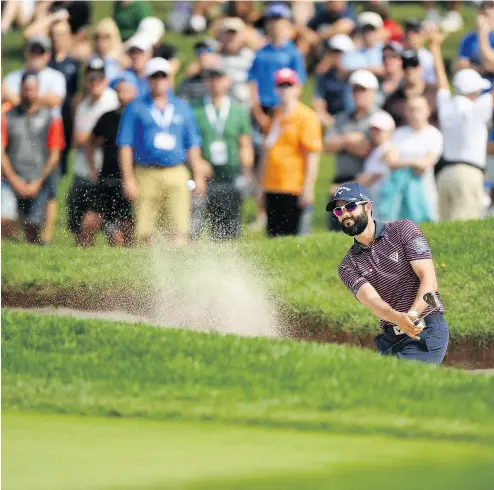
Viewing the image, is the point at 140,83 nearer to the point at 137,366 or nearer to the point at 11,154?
the point at 11,154

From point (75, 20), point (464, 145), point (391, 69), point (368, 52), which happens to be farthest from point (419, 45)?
point (75, 20)

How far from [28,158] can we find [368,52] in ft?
13.9

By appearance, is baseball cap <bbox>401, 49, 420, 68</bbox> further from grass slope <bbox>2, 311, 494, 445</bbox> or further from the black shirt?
grass slope <bbox>2, 311, 494, 445</bbox>

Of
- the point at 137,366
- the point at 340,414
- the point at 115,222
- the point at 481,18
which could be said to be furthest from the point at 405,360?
the point at 481,18

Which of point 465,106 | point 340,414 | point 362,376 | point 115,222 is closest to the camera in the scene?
point 340,414

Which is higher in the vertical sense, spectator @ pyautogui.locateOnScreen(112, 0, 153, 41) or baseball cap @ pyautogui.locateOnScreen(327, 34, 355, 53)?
spectator @ pyautogui.locateOnScreen(112, 0, 153, 41)

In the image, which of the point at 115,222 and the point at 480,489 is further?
the point at 115,222

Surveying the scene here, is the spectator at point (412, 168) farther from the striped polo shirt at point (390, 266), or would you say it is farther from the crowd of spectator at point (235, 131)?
the striped polo shirt at point (390, 266)

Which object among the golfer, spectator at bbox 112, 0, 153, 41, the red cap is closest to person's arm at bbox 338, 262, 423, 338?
the golfer

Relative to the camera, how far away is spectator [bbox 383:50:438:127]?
15484 mm

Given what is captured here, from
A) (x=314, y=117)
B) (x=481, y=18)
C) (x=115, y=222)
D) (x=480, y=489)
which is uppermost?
(x=481, y=18)

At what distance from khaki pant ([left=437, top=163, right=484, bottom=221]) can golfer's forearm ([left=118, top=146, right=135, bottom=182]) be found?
3.34 meters

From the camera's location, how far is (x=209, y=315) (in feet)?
45.4

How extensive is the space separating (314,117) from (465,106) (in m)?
1.60
